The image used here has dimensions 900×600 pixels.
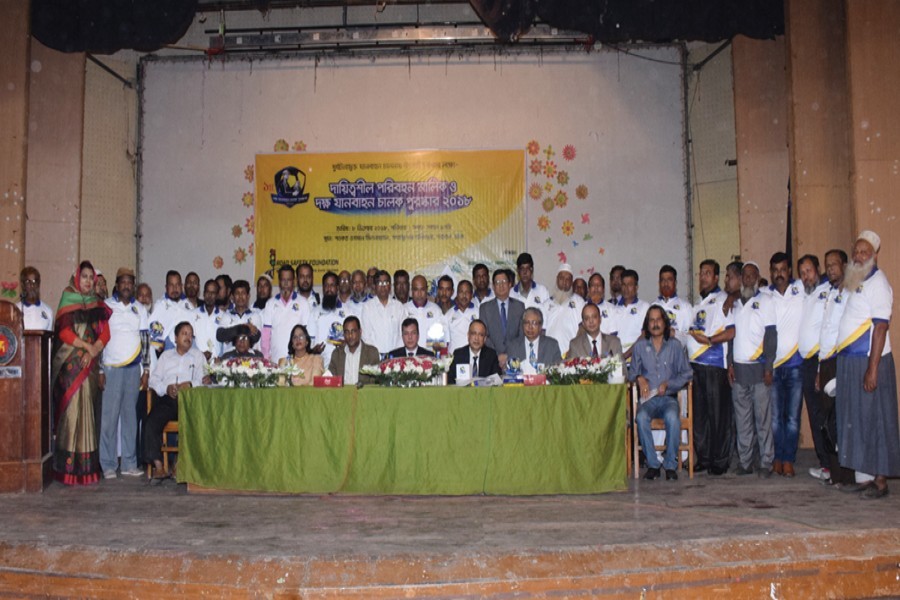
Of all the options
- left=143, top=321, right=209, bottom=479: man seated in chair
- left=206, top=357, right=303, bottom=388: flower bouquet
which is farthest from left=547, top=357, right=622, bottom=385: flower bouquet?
left=143, top=321, right=209, bottom=479: man seated in chair

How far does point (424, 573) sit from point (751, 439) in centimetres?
330

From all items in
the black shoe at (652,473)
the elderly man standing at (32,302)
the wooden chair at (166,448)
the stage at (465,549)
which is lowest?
the stage at (465,549)

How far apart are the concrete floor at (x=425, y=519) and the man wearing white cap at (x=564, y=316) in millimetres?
1720

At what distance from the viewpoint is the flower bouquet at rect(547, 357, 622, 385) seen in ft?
17.3

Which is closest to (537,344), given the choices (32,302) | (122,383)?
(122,383)

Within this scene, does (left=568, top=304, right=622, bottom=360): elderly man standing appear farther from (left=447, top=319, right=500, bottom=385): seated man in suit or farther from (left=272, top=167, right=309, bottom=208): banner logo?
(left=272, top=167, right=309, bottom=208): banner logo

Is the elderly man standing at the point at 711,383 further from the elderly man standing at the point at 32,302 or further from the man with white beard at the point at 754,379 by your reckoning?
the elderly man standing at the point at 32,302

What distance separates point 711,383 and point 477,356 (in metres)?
1.79

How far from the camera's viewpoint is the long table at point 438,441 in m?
5.08

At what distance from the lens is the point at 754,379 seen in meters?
5.86

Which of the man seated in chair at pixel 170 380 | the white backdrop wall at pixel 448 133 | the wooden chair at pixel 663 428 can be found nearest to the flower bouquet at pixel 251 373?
the man seated in chair at pixel 170 380

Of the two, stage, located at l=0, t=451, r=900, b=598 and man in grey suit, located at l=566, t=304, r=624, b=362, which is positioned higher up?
man in grey suit, located at l=566, t=304, r=624, b=362

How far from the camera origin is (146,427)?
233 inches

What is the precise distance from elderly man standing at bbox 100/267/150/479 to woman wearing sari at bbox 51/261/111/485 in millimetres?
139
